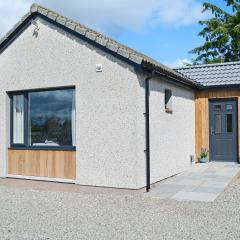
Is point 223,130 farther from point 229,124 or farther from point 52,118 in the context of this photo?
point 52,118

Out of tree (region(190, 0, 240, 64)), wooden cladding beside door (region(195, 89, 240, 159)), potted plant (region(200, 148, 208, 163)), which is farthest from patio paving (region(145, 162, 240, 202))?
tree (region(190, 0, 240, 64))

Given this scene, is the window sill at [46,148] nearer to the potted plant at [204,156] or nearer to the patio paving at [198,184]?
the patio paving at [198,184]

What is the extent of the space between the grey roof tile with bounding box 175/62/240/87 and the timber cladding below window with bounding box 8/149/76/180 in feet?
23.9

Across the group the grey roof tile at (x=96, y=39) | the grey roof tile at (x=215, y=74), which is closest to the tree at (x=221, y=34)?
the grey roof tile at (x=215, y=74)

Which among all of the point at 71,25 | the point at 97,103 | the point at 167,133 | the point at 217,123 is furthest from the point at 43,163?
the point at 217,123

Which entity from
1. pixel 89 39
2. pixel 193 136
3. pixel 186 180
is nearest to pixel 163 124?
pixel 186 180

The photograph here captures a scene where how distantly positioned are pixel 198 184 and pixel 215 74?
20.7 feet

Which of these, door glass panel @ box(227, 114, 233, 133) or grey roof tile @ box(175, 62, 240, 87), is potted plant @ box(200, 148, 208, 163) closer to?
door glass panel @ box(227, 114, 233, 133)

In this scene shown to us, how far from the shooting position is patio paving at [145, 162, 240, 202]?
860 centimetres

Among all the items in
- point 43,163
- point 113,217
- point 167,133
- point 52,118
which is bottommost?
point 113,217

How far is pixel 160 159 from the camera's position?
10.2 meters

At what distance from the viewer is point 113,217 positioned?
6879 millimetres

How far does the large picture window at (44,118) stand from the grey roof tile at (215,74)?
6850mm

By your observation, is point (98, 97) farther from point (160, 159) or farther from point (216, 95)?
point (216, 95)
